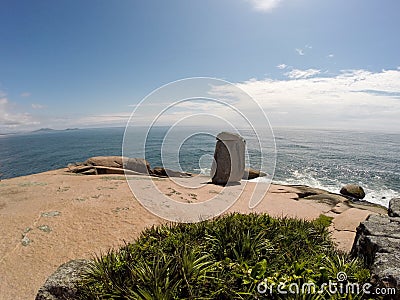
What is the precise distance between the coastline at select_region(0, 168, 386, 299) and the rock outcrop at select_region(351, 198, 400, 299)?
5.87 feet

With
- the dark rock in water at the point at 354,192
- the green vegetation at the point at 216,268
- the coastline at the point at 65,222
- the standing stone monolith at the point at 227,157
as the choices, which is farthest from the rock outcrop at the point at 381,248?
the dark rock in water at the point at 354,192

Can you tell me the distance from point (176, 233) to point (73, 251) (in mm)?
3148

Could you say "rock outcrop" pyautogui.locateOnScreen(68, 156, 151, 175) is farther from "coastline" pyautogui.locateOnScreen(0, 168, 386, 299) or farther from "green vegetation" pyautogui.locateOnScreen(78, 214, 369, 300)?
"green vegetation" pyautogui.locateOnScreen(78, 214, 369, 300)

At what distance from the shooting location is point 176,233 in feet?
15.9

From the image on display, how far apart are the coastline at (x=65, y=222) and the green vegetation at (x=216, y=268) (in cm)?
93

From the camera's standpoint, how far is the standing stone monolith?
17.6 metres

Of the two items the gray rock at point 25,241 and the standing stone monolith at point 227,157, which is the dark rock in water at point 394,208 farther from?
the standing stone monolith at point 227,157

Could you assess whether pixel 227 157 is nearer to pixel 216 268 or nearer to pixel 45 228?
pixel 45 228

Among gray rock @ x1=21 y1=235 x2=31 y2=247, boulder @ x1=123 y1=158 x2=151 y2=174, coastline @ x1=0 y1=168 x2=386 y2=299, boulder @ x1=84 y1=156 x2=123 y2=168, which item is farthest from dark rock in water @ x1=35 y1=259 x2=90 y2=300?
boulder @ x1=123 y1=158 x2=151 y2=174

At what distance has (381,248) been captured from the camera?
3998 mm

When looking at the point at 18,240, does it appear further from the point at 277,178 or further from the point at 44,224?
the point at 277,178

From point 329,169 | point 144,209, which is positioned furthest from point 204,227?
point 329,169

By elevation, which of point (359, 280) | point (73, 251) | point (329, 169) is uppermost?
point (359, 280)

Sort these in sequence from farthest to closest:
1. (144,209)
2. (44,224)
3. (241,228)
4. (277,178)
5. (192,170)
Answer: (192,170) < (277,178) < (144,209) < (44,224) < (241,228)
